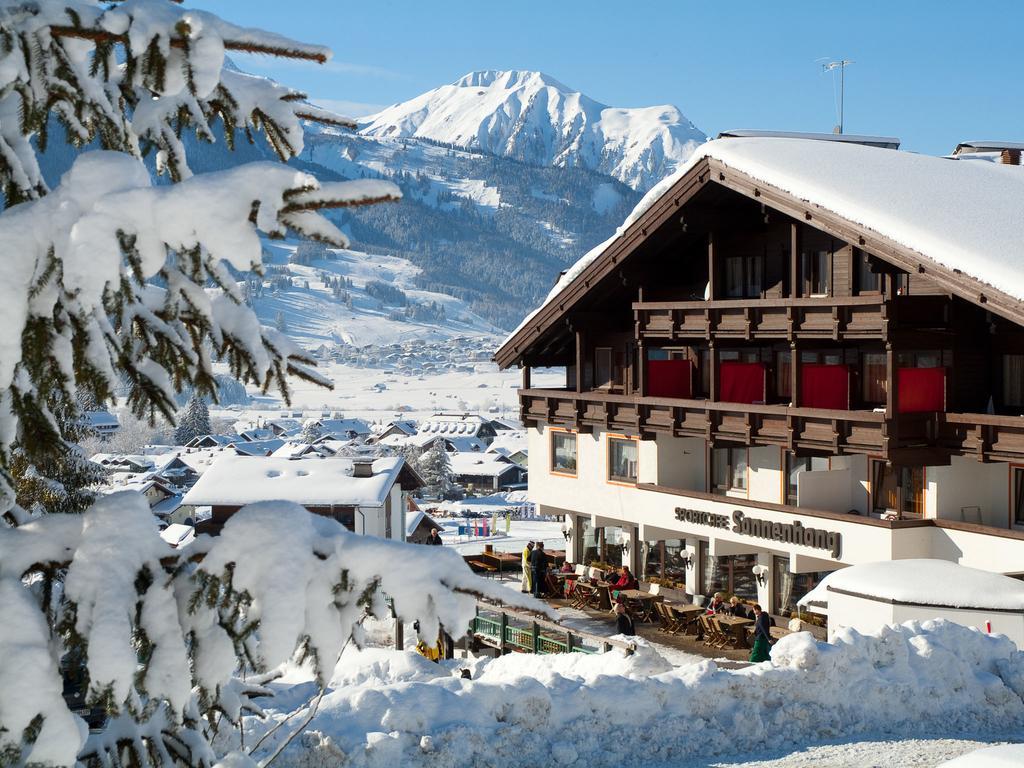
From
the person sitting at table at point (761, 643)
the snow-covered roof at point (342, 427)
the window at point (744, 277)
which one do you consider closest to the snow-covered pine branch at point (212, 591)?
the person sitting at table at point (761, 643)

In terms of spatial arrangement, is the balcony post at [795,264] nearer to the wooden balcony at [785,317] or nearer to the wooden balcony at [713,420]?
the wooden balcony at [785,317]

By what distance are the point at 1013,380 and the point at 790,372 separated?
450cm

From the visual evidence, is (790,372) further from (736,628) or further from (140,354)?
(140,354)

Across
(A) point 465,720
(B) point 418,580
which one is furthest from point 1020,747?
(A) point 465,720

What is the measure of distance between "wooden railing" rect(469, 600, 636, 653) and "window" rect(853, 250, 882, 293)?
921 cm

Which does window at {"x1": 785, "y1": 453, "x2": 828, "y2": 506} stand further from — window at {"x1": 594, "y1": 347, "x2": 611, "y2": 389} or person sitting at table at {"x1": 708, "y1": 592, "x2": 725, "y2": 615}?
window at {"x1": 594, "y1": 347, "x2": 611, "y2": 389}

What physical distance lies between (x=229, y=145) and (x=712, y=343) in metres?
20.7

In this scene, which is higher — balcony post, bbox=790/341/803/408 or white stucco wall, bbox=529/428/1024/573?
balcony post, bbox=790/341/803/408

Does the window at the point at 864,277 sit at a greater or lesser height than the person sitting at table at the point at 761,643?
greater

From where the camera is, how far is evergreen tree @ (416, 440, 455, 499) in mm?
110125

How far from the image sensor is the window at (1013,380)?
2142cm

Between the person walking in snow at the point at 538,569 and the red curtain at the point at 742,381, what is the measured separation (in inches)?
257

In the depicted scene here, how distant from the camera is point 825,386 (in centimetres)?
2292

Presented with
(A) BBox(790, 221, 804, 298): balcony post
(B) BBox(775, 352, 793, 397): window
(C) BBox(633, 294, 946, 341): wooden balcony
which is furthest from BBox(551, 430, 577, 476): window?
(A) BBox(790, 221, 804, 298): balcony post
